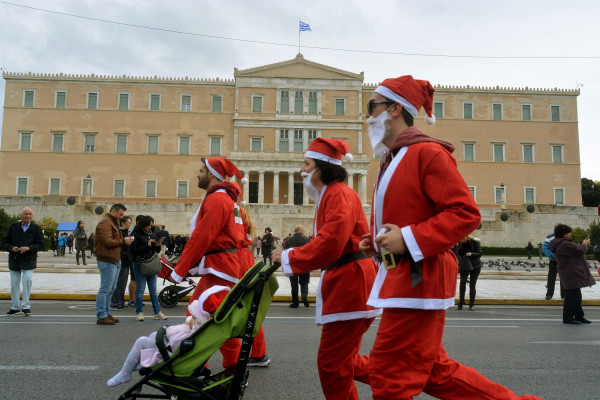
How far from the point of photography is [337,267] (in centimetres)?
344

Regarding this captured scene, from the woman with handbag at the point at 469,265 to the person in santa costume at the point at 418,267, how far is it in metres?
8.05

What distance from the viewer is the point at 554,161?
179 feet

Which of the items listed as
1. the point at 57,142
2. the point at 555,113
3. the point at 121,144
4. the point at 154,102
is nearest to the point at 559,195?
the point at 555,113

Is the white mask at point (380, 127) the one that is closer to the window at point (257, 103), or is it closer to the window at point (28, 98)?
the window at point (257, 103)

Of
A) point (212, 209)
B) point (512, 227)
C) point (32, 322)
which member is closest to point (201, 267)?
point (212, 209)

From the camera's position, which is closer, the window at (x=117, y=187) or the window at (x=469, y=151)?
the window at (x=117, y=187)

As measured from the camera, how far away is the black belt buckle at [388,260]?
2588 mm

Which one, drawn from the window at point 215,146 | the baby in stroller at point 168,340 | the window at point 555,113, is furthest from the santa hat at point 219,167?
the window at point 555,113

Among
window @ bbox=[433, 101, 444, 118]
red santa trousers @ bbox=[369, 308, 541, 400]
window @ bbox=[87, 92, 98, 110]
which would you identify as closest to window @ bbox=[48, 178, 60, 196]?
window @ bbox=[87, 92, 98, 110]

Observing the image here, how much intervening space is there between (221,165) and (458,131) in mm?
52640

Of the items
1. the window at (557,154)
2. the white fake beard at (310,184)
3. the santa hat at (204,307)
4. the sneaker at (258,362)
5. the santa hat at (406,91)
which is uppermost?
the window at (557,154)

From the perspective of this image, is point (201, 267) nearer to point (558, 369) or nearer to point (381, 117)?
point (381, 117)

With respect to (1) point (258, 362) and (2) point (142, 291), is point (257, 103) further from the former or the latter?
(1) point (258, 362)

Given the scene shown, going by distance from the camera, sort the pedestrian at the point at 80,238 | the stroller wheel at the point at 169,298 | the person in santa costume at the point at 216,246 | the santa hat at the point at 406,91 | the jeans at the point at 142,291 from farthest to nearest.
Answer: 1. the pedestrian at the point at 80,238
2. the stroller wheel at the point at 169,298
3. the jeans at the point at 142,291
4. the person in santa costume at the point at 216,246
5. the santa hat at the point at 406,91
